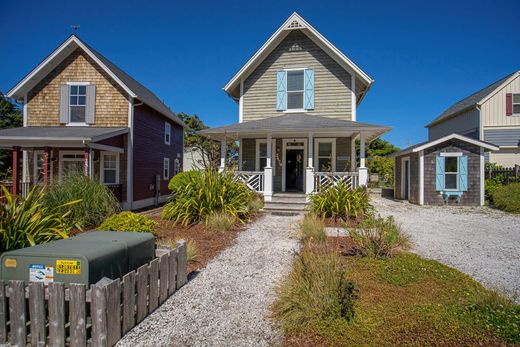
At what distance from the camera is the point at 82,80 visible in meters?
12.7

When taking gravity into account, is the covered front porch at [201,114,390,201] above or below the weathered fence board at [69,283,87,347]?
above

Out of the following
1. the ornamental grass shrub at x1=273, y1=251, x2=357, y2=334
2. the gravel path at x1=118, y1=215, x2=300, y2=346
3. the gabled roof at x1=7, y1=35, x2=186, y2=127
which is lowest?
the gravel path at x1=118, y1=215, x2=300, y2=346

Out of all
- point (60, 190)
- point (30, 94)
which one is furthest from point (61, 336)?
point (30, 94)

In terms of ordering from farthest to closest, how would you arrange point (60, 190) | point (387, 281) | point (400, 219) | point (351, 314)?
point (400, 219), point (60, 190), point (387, 281), point (351, 314)

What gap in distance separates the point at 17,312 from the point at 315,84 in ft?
41.8

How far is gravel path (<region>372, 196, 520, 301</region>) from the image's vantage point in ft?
14.6

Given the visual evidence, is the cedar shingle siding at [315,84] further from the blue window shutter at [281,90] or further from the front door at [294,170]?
the front door at [294,170]

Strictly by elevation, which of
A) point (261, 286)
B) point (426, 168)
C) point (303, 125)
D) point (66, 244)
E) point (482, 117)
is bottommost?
point (261, 286)

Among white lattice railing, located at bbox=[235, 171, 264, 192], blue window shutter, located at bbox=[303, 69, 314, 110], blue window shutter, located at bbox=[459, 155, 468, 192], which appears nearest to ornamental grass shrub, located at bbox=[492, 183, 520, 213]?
blue window shutter, located at bbox=[459, 155, 468, 192]

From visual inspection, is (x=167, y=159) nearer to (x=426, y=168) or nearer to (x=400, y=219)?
(x=400, y=219)

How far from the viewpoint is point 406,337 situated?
254 centimetres

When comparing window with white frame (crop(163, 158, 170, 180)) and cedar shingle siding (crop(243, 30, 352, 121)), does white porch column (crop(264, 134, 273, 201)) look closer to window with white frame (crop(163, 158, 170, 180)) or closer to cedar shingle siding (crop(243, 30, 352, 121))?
cedar shingle siding (crop(243, 30, 352, 121))

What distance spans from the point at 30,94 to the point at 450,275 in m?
16.9

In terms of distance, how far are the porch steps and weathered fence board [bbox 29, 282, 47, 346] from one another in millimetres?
8562
